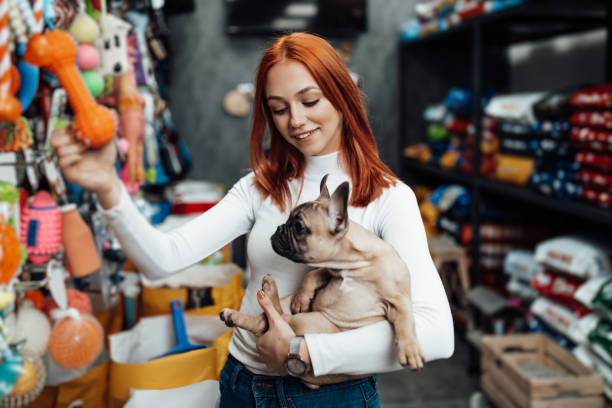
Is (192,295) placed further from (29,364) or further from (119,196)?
(119,196)

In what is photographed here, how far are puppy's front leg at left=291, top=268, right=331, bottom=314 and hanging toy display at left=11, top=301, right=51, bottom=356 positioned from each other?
0.73 meters

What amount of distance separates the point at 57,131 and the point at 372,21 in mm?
4478

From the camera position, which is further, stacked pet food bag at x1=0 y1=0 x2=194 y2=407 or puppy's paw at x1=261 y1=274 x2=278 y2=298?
stacked pet food bag at x1=0 y1=0 x2=194 y2=407

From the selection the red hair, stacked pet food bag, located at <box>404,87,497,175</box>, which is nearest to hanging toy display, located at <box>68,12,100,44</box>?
the red hair

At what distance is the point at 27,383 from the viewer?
124 cm

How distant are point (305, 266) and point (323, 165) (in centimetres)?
23

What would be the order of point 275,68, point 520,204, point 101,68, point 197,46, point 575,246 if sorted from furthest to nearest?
point 197,46, point 520,204, point 575,246, point 101,68, point 275,68

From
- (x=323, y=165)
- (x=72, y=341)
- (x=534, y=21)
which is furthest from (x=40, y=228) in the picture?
(x=534, y=21)

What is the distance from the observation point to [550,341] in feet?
8.92

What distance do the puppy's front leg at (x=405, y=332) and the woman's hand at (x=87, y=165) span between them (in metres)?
0.52

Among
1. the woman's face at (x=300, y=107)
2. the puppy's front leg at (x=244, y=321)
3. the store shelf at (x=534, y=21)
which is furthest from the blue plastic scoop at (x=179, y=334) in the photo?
the store shelf at (x=534, y=21)

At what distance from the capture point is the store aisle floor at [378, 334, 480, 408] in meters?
2.96

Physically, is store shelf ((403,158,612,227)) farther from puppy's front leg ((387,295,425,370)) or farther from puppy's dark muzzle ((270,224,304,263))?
puppy's dark muzzle ((270,224,304,263))

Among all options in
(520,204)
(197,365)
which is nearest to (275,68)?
(197,365)
